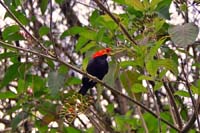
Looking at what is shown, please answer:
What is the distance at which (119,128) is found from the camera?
1908mm

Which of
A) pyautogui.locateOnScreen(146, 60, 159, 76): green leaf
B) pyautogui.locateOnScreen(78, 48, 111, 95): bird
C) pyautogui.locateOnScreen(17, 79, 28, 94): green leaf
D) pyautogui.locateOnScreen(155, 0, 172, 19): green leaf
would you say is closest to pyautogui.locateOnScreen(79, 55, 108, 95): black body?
pyautogui.locateOnScreen(78, 48, 111, 95): bird

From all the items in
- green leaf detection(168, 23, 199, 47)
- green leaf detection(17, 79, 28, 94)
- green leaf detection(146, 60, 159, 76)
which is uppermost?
green leaf detection(168, 23, 199, 47)

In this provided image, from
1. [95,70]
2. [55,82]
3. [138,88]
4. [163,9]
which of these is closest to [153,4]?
[163,9]

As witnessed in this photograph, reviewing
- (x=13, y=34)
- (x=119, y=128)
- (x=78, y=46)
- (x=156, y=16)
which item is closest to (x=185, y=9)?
(x=156, y=16)

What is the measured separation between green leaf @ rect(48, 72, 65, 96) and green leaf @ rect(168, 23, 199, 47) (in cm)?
45

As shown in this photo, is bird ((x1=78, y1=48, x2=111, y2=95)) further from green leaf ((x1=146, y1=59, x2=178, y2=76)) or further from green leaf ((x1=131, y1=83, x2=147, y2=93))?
green leaf ((x1=146, y1=59, x2=178, y2=76))

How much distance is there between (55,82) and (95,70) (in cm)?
37

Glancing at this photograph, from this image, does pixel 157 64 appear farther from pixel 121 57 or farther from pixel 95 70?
pixel 95 70

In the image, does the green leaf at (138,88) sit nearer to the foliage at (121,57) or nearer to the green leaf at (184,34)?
the foliage at (121,57)

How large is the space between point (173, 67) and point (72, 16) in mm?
2612

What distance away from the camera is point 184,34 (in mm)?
1008

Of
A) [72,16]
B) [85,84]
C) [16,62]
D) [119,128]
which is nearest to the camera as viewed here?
[16,62]

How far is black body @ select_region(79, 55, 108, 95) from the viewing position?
1.67 metres

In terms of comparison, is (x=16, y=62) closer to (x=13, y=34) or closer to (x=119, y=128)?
(x=13, y=34)
